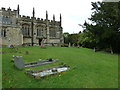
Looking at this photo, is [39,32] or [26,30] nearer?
[26,30]

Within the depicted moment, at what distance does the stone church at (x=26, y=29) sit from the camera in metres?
32.8

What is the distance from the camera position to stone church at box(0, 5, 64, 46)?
32.8 metres

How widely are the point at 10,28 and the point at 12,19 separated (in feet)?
20.1

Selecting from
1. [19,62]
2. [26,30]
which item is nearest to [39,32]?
[26,30]

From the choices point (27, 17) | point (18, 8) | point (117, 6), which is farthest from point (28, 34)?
point (117, 6)

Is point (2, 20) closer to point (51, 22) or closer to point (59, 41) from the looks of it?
point (51, 22)

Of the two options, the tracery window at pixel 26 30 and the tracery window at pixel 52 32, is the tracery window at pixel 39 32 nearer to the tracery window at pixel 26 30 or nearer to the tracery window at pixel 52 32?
the tracery window at pixel 26 30

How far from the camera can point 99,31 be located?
26.8m

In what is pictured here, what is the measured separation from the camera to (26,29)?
42.4 metres

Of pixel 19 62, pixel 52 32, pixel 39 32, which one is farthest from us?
pixel 52 32

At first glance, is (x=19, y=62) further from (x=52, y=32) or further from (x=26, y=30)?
(x=52, y=32)

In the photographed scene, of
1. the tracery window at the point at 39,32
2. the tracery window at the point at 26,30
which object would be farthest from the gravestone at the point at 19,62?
the tracery window at the point at 39,32

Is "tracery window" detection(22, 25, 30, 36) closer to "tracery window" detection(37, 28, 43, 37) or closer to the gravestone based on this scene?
"tracery window" detection(37, 28, 43, 37)

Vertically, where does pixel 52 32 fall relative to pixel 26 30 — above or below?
below
